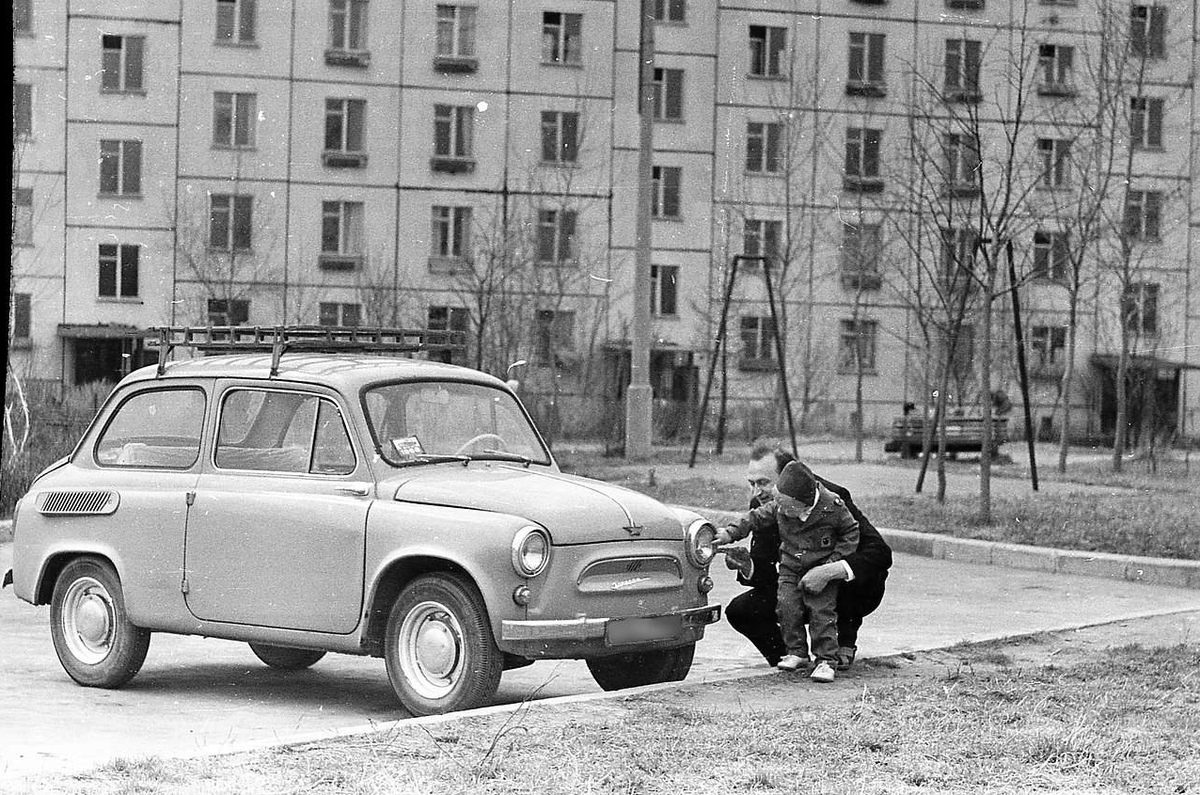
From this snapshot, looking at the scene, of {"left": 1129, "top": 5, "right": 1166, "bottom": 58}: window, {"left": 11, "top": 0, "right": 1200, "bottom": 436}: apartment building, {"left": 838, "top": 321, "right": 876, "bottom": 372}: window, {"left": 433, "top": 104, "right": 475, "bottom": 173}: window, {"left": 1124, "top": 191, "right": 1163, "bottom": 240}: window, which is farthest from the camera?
{"left": 838, "top": 321, "right": 876, "bottom": 372}: window

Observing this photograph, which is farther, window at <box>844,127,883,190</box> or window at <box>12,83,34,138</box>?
window at <box>844,127,883,190</box>

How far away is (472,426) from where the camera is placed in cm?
932

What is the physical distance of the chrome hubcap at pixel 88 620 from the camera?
9.43 m

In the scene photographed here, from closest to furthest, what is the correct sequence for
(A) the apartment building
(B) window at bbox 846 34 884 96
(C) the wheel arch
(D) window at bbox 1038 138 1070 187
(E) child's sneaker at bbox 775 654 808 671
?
(C) the wheel arch → (E) child's sneaker at bbox 775 654 808 671 → (D) window at bbox 1038 138 1070 187 → (A) the apartment building → (B) window at bbox 846 34 884 96

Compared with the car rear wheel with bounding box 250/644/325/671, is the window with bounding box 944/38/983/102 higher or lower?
higher

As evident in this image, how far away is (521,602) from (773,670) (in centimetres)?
194

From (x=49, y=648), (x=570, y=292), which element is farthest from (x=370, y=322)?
(x=49, y=648)

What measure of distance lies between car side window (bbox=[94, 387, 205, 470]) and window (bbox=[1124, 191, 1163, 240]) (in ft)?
81.4

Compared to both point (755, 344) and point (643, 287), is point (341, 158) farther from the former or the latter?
point (643, 287)

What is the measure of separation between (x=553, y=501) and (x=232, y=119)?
35.7 m

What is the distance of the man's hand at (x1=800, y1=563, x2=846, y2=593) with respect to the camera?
30.1 feet

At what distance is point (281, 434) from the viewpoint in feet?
30.2

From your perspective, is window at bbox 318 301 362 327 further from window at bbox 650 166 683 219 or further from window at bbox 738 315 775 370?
window at bbox 738 315 775 370

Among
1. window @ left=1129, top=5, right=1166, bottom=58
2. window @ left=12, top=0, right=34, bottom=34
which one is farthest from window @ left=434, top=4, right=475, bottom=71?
window @ left=1129, top=5, right=1166, bottom=58
